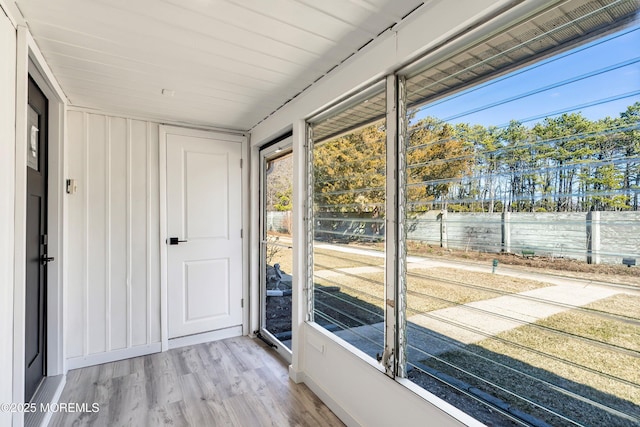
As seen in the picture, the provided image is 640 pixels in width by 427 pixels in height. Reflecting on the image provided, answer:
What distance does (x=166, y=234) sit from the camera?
3129 mm

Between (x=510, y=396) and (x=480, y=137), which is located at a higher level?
(x=480, y=137)

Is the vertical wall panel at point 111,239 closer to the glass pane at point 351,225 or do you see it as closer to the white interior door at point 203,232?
the white interior door at point 203,232

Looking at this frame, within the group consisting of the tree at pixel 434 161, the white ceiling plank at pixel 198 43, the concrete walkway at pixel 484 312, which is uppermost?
the white ceiling plank at pixel 198 43

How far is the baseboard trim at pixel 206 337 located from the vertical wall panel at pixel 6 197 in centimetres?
173

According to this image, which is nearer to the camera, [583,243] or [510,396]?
[583,243]

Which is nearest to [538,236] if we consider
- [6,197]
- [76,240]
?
[6,197]

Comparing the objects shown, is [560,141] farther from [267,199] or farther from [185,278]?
[185,278]

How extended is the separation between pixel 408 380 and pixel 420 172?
1043 millimetres

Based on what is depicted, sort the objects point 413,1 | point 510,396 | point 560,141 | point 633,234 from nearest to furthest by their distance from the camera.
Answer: point 633,234
point 560,141
point 510,396
point 413,1

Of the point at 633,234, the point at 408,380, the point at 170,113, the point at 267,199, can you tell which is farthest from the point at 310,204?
the point at 633,234

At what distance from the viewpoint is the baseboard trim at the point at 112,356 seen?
2.75 meters

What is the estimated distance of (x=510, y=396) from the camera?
1.23 meters

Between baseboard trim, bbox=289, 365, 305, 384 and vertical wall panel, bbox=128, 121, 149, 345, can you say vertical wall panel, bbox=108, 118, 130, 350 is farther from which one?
baseboard trim, bbox=289, 365, 305, 384

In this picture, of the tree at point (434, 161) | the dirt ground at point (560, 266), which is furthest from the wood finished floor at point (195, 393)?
the tree at point (434, 161)
